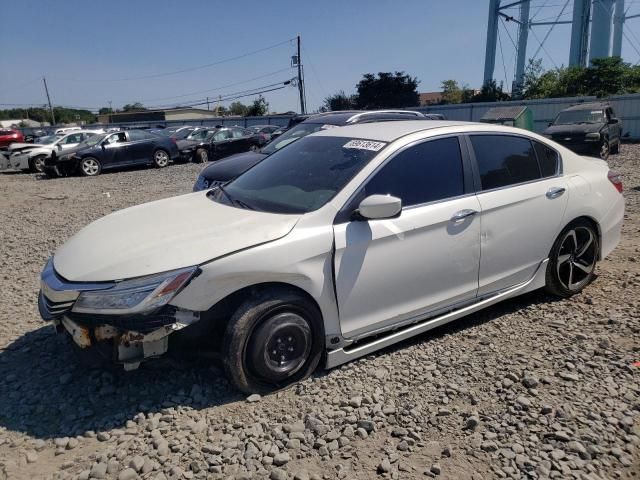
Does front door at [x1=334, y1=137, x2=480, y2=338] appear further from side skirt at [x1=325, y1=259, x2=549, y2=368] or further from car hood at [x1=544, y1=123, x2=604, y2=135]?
car hood at [x1=544, y1=123, x2=604, y2=135]

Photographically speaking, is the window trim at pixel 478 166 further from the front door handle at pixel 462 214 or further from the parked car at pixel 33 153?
the parked car at pixel 33 153

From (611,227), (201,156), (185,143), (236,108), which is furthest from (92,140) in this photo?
(236,108)

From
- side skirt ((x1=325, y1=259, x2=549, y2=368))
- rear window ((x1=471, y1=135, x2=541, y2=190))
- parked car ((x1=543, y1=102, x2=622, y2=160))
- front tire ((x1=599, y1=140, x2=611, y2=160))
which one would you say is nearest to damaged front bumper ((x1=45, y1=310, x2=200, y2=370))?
side skirt ((x1=325, y1=259, x2=549, y2=368))

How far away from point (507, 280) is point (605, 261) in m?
2.17

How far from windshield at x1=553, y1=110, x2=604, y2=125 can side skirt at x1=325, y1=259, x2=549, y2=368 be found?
44.3 feet

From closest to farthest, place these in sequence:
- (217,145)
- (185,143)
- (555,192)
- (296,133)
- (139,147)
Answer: (555,192)
(296,133)
(139,147)
(217,145)
(185,143)

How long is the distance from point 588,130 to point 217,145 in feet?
43.1

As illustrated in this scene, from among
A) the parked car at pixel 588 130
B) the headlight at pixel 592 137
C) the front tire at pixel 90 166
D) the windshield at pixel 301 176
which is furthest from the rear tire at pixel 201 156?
the windshield at pixel 301 176

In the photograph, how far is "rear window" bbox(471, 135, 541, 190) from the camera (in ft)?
12.7

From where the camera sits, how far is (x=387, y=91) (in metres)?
47.7

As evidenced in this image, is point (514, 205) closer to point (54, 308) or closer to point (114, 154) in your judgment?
point (54, 308)

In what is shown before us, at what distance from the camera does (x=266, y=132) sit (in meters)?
23.4

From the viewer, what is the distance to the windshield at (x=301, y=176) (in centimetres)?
339

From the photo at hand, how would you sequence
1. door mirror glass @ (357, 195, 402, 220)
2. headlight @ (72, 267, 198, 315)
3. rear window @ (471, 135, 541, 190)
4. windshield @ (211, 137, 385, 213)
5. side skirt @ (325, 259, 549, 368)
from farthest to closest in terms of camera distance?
1. rear window @ (471, 135, 541, 190)
2. windshield @ (211, 137, 385, 213)
3. side skirt @ (325, 259, 549, 368)
4. door mirror glass @ (357, 195, 402, 220)
5. headlight @ (72, 267, 198, 315)
